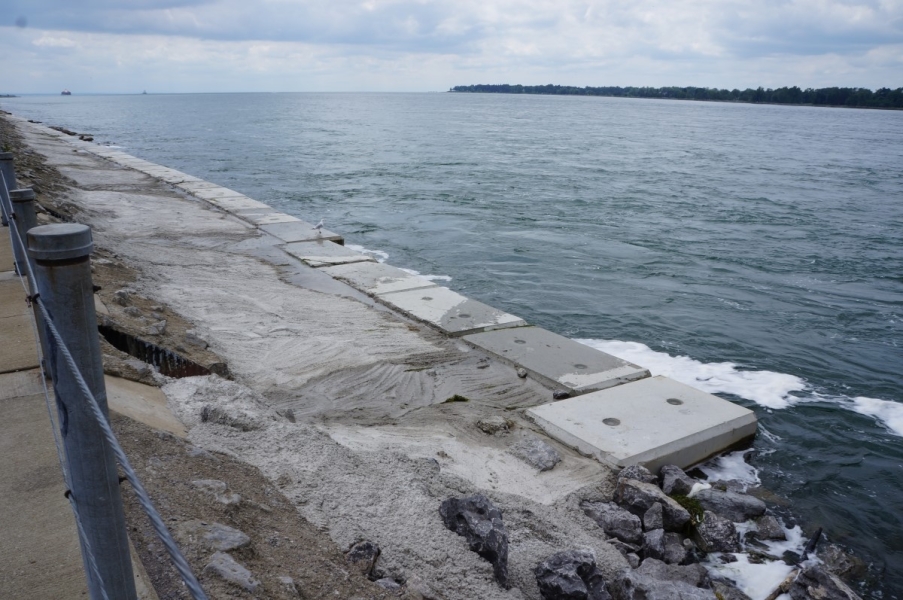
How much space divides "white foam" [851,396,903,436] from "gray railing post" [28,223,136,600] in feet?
26.8

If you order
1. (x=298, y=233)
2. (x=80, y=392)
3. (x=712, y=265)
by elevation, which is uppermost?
(x=80, y=392)

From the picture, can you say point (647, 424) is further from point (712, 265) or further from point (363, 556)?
point (712, 265)

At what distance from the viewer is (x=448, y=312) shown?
28.4ft

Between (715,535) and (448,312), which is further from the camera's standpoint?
(448,312)

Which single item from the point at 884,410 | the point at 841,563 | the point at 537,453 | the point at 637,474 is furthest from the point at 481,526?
the point at 884,410

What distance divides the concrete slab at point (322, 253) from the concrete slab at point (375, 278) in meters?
0.29

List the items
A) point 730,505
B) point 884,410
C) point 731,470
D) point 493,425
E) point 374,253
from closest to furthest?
point 730,505 < point 493,425 < point 731,470 < point 884,410 < point 374,253

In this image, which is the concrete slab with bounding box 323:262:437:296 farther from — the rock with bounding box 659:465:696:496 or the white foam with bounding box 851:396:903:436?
the white foam with bounding box 851:396:903:436

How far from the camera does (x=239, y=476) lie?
409cm

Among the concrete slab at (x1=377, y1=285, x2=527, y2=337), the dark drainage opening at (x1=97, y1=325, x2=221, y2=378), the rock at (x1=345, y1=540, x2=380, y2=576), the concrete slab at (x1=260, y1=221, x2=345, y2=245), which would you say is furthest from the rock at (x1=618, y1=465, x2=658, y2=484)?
the concrete slab at (x1=260, y1=221, x2=345, y2=245)

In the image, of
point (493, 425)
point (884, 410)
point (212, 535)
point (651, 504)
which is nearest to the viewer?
point (212, 535)

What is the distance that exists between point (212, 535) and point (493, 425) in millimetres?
3070

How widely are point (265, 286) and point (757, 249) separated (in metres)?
11.4

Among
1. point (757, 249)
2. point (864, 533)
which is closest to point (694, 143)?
point (757, 249)
